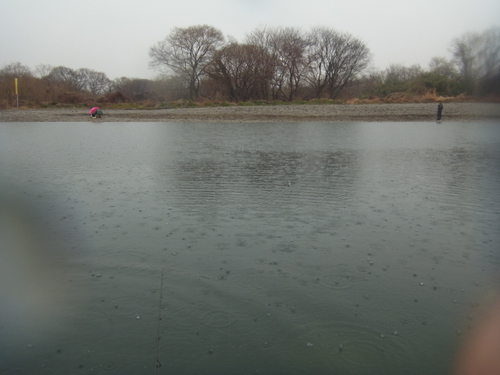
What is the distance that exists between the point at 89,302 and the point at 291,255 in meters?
2.66

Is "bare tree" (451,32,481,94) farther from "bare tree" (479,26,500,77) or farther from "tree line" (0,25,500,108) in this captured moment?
"tree line" (0,25,500,108)

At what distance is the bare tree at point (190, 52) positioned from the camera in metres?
56.0

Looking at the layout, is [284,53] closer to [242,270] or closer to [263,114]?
[263,114]

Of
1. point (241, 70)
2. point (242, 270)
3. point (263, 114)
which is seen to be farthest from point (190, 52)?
point (242, 270)

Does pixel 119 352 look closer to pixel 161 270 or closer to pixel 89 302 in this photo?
pixel 89 302

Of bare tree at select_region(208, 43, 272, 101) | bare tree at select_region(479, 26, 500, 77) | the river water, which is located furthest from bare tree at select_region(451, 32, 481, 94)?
bare tree at select_region(208, 43, 272, 101)

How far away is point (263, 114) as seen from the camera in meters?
35.7

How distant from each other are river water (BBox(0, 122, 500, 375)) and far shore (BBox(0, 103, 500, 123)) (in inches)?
872

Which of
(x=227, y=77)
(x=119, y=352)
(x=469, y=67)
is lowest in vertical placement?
(x=119, y=352)

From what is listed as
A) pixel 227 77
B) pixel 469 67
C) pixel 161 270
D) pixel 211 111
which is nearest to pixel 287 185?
pixel 161 270

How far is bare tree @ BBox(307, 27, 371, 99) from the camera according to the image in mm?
56344

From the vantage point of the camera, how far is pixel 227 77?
5184 cm

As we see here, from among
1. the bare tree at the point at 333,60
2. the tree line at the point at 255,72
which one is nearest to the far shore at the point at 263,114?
the tree line at the point at 255,72

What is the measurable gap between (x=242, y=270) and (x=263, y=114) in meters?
30.9
